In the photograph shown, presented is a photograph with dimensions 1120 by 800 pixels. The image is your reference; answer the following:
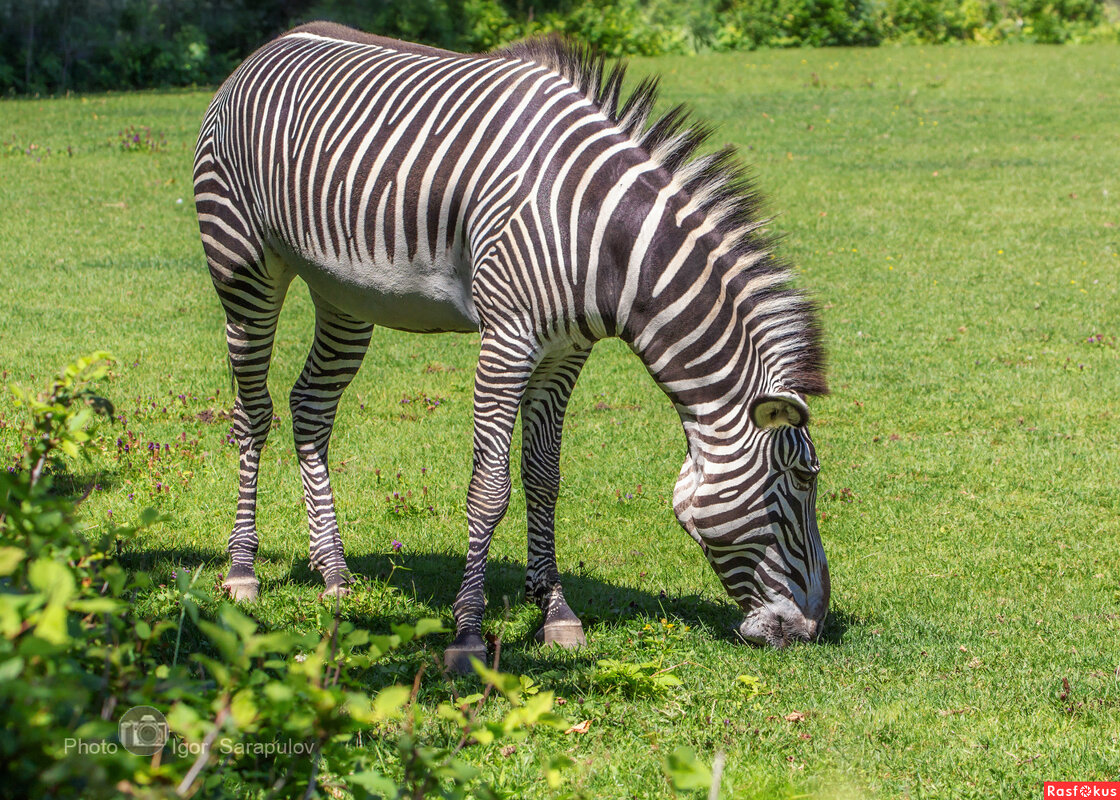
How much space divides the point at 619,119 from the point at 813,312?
4.09ft

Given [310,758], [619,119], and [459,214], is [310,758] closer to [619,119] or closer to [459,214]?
[459,214]

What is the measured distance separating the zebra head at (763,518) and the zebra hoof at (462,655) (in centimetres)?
110

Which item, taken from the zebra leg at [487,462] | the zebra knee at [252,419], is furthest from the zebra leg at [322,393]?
the zebra leg at [487,462]

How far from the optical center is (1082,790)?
386cm

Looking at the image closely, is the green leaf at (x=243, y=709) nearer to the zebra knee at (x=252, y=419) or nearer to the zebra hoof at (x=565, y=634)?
the zebra hoof at (x=565, y=634)

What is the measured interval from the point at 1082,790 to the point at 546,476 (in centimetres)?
281

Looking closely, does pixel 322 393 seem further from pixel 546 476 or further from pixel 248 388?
pixel 546 476

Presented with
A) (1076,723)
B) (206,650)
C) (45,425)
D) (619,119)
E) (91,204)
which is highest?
(619,119)

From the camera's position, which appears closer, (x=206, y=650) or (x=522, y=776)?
(x=522, y=776)

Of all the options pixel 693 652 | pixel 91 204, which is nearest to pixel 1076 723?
pixel 693 652

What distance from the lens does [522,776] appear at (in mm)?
3920

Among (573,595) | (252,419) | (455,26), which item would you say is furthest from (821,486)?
(455,26)

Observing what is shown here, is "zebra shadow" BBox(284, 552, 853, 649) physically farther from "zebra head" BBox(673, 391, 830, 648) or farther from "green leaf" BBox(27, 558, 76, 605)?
"green leaf" BBox(27, 558, 76, 605)

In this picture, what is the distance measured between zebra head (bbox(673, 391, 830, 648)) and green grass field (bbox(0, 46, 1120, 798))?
0.80 feet
